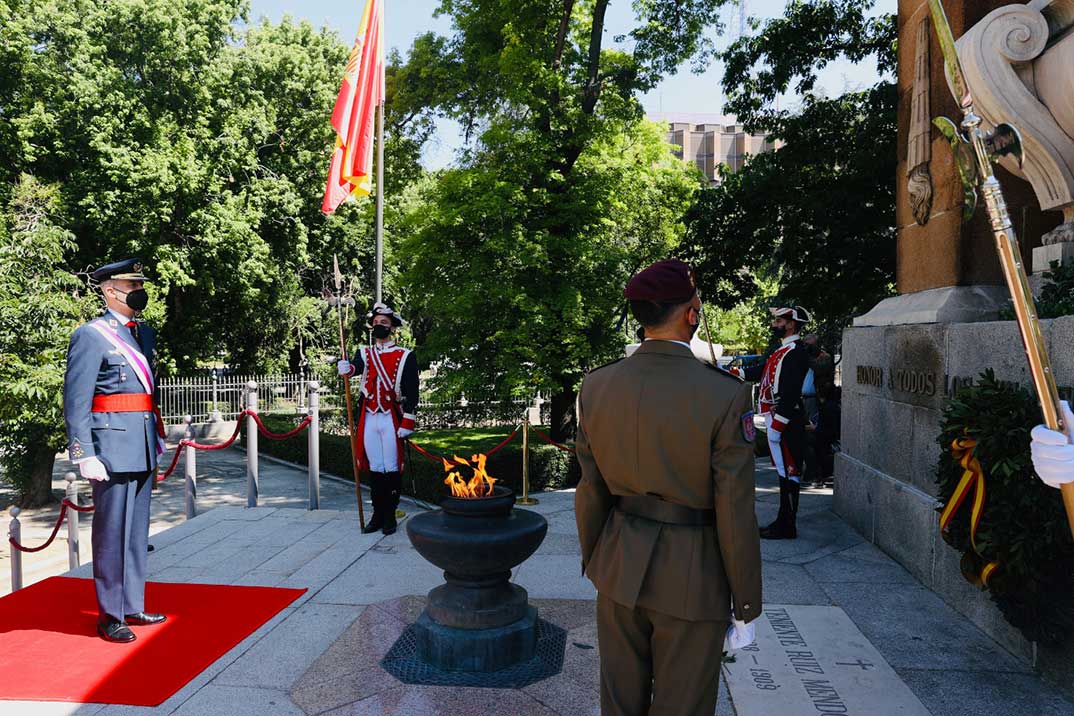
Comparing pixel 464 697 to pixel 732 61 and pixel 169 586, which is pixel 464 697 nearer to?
pixel 169 586

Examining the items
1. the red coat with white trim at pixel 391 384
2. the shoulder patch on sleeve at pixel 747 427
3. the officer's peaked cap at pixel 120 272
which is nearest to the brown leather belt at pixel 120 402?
the officer's peaked cap at pixel 120 272

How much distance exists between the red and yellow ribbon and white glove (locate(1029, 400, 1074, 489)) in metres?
1.69

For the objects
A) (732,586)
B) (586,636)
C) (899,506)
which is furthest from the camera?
(899,506)

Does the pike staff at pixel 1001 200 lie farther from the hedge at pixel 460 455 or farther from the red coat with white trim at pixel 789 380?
the hedge at pixel 460 455

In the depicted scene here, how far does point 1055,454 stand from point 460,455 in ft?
34.4

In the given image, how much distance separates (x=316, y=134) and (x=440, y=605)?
2211 cm

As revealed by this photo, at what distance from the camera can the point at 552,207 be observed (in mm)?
12312

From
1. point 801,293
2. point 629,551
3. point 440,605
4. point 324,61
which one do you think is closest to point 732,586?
point 629,551

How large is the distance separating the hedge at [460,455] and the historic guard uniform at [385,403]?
99 cm

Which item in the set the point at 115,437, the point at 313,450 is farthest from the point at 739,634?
the point at 313,450

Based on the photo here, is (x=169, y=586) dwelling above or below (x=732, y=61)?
below

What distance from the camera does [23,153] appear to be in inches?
789

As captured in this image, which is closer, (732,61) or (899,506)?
(899,506)

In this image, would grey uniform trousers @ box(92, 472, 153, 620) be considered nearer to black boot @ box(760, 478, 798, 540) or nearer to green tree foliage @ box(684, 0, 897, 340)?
black boot @ box(760, 478, 798, 540)
